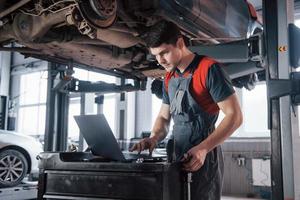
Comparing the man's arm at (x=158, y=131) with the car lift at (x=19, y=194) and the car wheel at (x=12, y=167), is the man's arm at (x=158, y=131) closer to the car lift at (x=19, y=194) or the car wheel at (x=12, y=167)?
the car lift at (x=19, y=194)

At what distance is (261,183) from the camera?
564cm

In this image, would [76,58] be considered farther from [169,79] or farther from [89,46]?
[169,79]

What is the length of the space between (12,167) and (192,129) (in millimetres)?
3546

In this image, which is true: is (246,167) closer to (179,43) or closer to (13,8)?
(13,8)

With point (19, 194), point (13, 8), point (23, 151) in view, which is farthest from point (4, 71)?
point (13, 8)

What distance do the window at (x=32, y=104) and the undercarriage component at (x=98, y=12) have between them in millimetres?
8264

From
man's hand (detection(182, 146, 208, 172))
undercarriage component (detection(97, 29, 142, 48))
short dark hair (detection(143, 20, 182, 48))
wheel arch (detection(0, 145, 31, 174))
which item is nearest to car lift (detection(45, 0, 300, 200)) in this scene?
man's hand (detection(182, 146, 208, 172))

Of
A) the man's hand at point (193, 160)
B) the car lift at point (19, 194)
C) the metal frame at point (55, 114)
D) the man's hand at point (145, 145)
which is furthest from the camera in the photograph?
the metal frame at point (55, 114)

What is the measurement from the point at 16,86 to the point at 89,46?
8.53 meters

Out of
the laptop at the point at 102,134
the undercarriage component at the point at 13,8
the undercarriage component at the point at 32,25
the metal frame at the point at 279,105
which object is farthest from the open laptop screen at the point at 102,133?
the undercarriage component at the point at 13,8

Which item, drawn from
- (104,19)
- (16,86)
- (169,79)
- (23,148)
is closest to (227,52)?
(169,79)

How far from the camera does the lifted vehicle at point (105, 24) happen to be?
1960 millimetres

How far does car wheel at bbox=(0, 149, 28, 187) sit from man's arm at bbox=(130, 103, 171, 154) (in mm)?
3088

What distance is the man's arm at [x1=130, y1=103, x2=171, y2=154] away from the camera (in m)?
1.50
